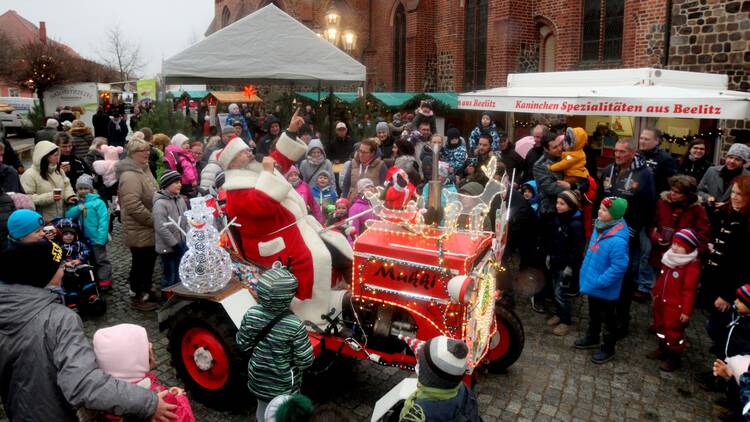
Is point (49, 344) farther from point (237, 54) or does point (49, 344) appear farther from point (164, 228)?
point (237, 54)

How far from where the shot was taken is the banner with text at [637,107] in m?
7.27

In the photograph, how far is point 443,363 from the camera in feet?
7.98

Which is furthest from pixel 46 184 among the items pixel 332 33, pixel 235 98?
pixel 235 98

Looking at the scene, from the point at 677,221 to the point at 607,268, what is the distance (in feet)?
4.75

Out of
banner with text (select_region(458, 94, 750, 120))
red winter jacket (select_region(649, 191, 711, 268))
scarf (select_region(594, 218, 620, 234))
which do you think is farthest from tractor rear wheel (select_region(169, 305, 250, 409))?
banner with text (select_region(458, 94, 750, 120))

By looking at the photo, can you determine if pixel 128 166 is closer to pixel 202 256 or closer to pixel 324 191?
pixel 324 191

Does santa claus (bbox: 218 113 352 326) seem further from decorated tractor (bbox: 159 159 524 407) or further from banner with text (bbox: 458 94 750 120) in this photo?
banner with text (bbox: 458 94 750 120)

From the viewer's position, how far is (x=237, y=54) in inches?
336

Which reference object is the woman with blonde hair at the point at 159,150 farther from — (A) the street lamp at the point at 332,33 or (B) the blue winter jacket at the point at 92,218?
(A) the street lamp at the point at 332,33

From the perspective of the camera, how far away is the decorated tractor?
3.82 meters

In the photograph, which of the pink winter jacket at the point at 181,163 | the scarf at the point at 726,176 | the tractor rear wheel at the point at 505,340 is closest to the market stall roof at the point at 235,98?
the pink winter jacket at the point at 181,163

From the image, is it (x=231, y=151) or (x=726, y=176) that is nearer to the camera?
(x=231, y=151)

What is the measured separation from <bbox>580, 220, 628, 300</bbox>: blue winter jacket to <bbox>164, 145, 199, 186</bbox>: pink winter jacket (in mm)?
5741

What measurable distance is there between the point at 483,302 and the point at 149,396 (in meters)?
2.43
